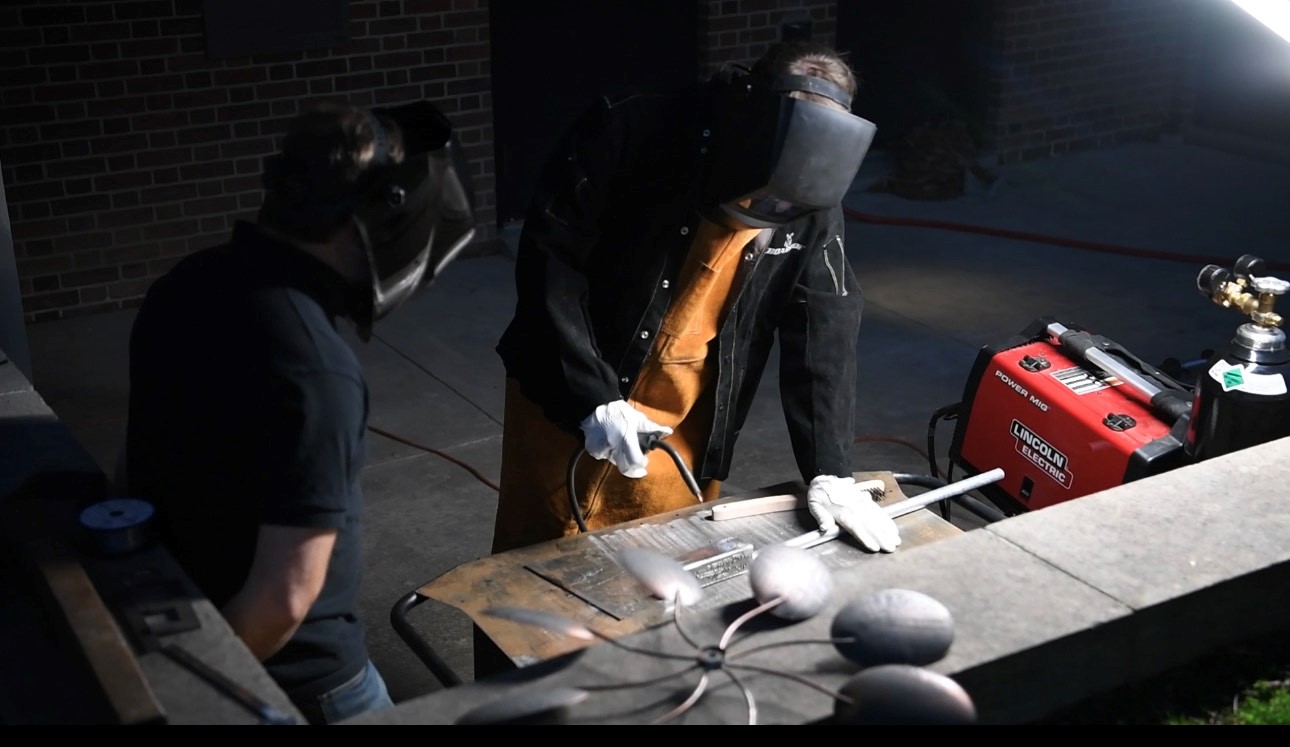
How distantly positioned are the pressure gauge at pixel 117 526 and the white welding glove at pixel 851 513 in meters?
1.43

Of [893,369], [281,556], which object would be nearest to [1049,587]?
[281,556]

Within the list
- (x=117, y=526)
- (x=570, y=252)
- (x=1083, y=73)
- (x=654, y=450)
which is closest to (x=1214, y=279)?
(x=654, y=450)

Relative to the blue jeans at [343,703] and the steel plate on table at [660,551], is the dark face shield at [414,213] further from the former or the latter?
the steel plate on table at [660,551]

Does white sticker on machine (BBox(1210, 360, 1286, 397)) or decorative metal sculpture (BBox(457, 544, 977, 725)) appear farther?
white sticker on machine (BBox(1210, 360, 1286, 397))

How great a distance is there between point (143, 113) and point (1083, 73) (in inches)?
253

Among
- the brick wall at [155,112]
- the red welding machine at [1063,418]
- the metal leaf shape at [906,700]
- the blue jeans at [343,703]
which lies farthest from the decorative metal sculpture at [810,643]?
Result: the brick wall at [155,112]

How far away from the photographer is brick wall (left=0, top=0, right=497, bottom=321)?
6855mm

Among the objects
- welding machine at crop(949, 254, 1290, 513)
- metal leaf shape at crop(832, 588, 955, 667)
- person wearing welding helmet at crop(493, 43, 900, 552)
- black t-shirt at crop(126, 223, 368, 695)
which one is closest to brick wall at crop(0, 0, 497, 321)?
person wearing welding helmet at crop(493, 43, 900, 552)

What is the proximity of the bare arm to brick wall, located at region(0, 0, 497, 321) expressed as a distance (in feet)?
17.8

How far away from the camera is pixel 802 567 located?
2252 millimetres

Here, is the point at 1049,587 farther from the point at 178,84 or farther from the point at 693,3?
the point at 693,3

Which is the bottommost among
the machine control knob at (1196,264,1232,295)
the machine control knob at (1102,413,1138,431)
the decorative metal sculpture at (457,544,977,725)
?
the machine control knob at (1102,413,1138,431)

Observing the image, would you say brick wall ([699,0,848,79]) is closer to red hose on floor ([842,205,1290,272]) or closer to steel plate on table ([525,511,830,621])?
red hose on floor ([842,205,1290,272])

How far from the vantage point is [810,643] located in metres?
2.18
